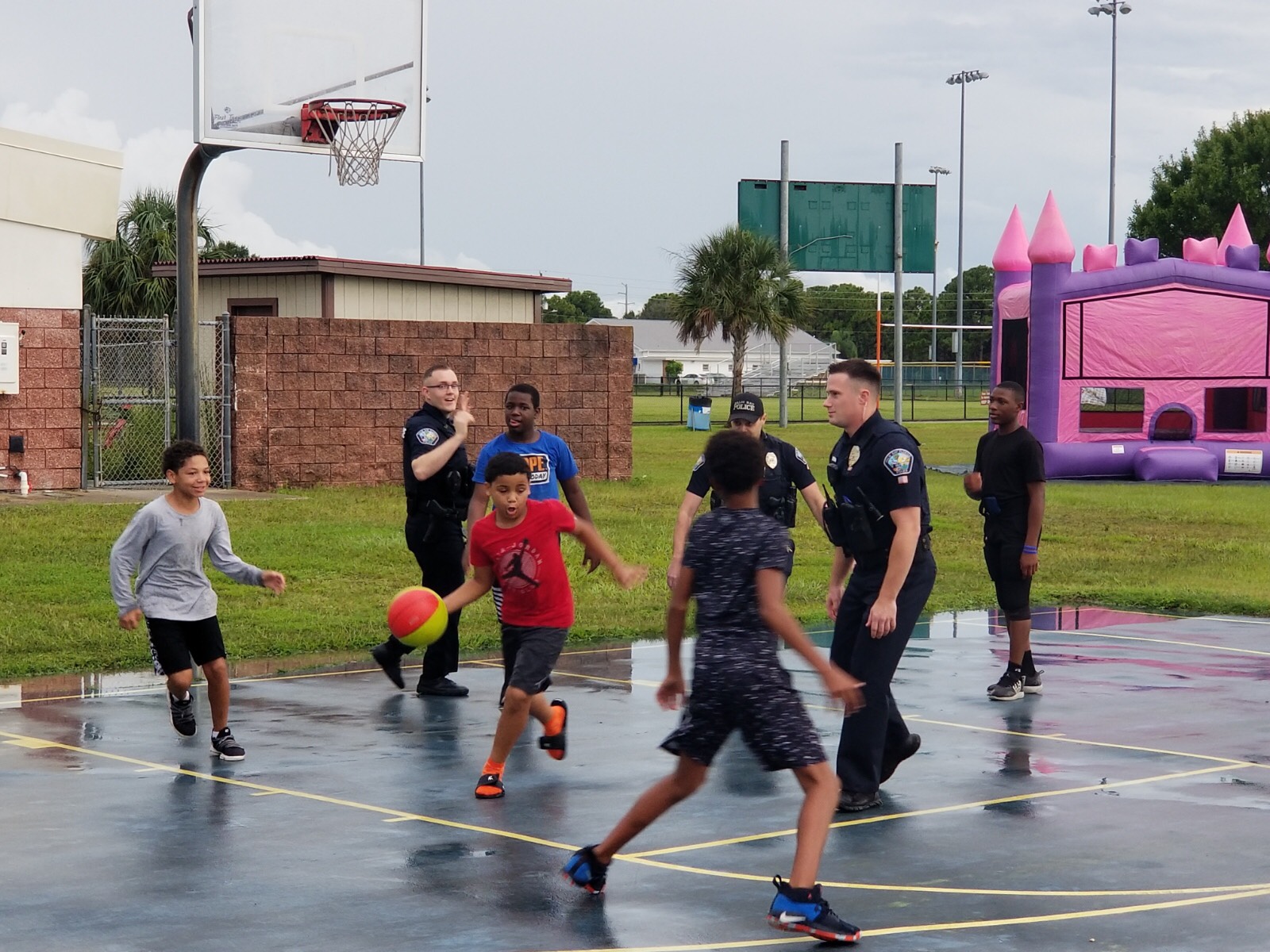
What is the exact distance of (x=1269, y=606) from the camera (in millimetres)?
14906

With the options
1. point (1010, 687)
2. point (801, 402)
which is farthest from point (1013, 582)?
point (801, 402)

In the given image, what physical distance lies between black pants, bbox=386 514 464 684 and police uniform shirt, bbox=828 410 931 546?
3263 millimetres

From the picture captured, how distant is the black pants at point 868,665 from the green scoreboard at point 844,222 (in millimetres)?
36288

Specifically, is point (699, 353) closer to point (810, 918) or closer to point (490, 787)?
point (490, 787)

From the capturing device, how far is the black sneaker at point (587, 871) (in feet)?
20.3

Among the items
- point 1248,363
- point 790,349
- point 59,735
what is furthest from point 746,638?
point 790,349

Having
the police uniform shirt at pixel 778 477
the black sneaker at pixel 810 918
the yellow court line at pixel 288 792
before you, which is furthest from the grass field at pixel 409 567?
the black sneaker at pixel 810 918

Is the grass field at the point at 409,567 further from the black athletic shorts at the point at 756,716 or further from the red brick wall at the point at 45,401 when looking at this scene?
the black athletic shorts at the point at 756,716

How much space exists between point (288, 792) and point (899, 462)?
10.4 ft

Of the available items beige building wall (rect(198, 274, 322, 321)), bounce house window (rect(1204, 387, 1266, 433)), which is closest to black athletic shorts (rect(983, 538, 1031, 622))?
beige building wall (rect(198, 274, 322, 321))

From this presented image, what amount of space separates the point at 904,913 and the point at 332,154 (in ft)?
35.7

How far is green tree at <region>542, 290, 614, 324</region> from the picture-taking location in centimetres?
12306

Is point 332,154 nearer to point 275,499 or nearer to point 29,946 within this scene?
point 275,499

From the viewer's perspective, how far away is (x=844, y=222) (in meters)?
44.6
